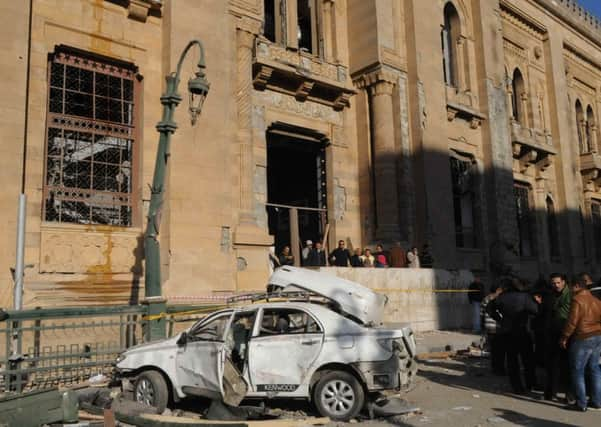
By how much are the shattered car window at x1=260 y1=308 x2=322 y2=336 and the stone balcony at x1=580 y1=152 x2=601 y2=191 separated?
26.0 metres

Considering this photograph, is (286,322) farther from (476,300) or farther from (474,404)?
(476,300)

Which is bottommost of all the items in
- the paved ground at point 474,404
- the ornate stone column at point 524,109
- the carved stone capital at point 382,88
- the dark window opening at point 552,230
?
the paved ground at point 474,404

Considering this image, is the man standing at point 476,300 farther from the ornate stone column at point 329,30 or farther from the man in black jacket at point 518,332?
the ornate stone column at point 329,30

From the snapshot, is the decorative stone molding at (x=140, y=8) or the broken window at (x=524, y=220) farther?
the broken window at (x=524, y=220)

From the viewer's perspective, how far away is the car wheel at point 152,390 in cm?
758

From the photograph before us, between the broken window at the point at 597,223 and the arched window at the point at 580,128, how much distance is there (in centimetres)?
304

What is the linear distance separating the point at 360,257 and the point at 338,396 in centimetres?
899

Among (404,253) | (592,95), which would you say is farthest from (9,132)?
(592,95)

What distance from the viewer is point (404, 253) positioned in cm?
1681

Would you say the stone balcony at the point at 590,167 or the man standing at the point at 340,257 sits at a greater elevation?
the stone balcony at the point at 590,167

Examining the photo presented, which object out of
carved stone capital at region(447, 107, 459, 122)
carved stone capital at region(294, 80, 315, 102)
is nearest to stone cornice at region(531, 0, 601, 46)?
carved stone capital at region(447, 107, 459, 122)

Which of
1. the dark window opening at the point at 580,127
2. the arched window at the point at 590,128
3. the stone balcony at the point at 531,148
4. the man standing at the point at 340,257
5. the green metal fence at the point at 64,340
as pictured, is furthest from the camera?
the arched window at the point at 590,128

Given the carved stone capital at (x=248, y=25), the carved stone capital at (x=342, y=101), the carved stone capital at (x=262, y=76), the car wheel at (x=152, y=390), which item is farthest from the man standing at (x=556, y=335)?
the carved stone capital at (x=342, y=101)

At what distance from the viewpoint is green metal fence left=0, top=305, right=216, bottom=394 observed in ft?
27.6
